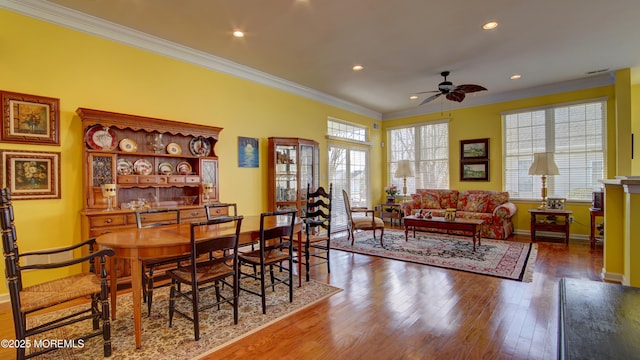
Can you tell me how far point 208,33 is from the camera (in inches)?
148

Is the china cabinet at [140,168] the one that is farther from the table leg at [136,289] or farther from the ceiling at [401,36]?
the table leg at [136,289]

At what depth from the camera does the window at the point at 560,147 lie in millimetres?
5793

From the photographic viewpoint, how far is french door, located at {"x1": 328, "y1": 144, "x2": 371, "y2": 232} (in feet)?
22.6

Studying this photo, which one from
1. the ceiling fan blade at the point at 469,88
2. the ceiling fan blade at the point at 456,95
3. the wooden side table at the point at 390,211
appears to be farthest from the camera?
the wooden side table at the point at 390,211

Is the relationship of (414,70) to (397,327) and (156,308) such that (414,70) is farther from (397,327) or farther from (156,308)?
(156,308)

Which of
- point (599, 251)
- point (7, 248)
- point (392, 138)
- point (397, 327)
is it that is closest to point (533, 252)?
point (599, 251)

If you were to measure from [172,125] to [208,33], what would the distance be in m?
1.25

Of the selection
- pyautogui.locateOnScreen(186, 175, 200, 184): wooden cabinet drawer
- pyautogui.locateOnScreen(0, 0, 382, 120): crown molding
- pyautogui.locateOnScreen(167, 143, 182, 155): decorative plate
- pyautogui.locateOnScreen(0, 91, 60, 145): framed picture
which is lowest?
pyautogui.locateOnScreen(186, 175, 200, 184): wooden cabinet drawer

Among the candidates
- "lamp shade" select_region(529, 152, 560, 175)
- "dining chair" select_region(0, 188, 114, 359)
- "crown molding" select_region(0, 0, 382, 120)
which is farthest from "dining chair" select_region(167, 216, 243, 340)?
"lamp shade" select_region(529, 152, 560, 175)

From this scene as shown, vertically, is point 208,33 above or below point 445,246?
above

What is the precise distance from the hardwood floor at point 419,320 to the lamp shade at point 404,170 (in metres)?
3.87

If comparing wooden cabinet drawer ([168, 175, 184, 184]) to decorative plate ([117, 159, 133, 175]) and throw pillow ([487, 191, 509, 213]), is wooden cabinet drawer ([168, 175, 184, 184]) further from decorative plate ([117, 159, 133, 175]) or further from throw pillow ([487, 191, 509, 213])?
throw pillow ([487, 191, 509, 213])

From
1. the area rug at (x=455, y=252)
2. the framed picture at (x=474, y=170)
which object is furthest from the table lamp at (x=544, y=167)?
the area rug at (x=455, y=252)

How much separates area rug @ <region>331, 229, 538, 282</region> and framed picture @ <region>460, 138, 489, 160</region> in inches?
84.1
